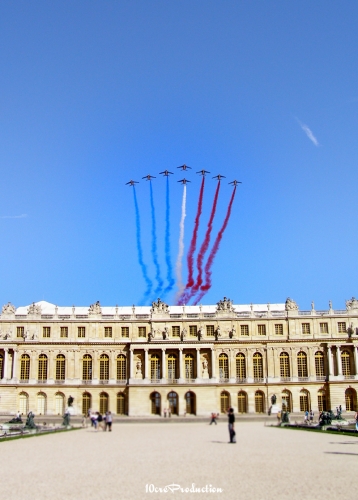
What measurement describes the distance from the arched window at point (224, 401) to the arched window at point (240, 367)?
2.59 m

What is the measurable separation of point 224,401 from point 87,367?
61.2ft

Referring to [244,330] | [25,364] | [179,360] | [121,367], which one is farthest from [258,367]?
[25,364]

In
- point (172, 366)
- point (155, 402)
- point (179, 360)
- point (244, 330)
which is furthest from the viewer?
point (244, 330)

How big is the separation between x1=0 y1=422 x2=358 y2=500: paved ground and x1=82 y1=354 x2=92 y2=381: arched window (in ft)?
151

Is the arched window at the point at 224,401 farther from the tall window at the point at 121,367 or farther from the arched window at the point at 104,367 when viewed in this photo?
the arched window at the point at 104,367

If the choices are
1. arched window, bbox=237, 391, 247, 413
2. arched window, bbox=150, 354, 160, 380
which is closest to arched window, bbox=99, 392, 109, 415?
arched window, bbox=150, 354, 160, 380

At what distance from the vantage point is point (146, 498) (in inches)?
633

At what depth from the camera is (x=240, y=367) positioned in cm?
7731

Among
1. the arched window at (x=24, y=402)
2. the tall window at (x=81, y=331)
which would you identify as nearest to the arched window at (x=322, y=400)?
the tall window at (x=81, y=331)

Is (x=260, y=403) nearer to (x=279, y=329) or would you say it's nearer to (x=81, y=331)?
(x=279, y=329)

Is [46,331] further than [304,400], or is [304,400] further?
[46,331]

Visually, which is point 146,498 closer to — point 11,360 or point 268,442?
point 268,442

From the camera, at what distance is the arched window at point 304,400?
2971 inches

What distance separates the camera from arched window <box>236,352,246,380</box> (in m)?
77.0
